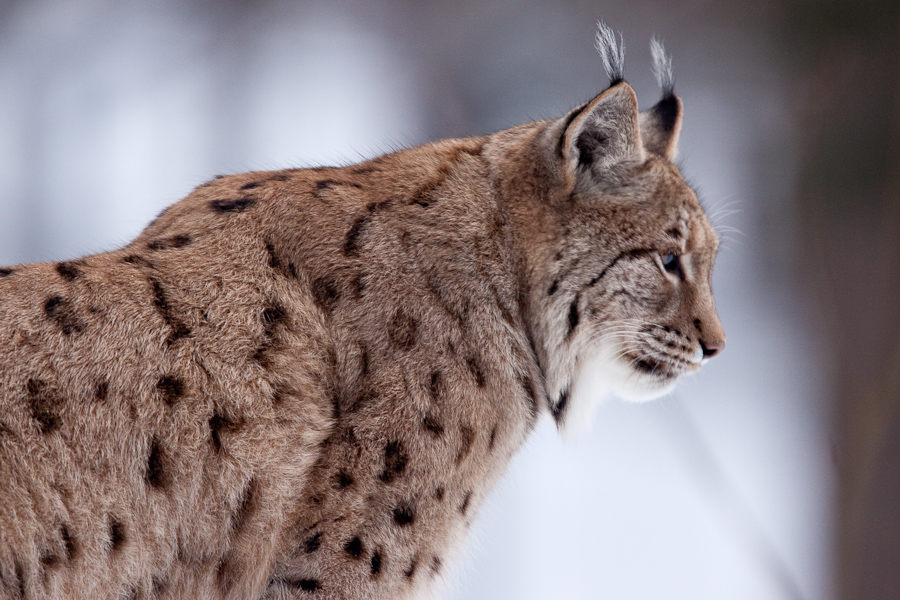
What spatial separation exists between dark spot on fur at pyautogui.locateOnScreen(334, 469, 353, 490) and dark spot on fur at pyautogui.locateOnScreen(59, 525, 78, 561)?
17.7 inches

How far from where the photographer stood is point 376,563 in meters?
1.60

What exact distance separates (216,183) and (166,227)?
198mm

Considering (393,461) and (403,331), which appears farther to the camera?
(403,331)

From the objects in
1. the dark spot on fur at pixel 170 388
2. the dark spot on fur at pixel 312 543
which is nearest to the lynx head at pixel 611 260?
the dark spot on fur at pixel 312 543

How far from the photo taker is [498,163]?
203 centimetres

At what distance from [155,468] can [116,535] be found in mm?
127

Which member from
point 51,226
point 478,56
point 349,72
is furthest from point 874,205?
point 51,226

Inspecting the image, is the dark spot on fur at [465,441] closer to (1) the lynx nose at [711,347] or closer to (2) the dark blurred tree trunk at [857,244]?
(1) the lynx nose at [711,347]

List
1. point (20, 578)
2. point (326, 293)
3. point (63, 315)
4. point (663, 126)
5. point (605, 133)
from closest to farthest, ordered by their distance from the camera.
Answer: point (20, 578), point (63, 315), point (326, 293), point (605, 133), point (663, 126)

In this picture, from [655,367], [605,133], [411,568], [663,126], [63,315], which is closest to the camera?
[63,315]

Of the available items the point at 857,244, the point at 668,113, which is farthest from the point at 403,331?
the point at 857,244

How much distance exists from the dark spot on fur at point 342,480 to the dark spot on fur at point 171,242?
0.55 meters

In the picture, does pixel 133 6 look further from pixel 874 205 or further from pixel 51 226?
pixel 874 205

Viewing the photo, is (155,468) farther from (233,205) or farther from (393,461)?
(233,205)
